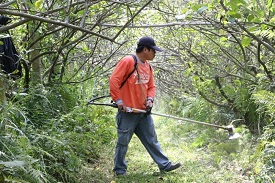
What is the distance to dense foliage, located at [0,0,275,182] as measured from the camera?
12.0ft

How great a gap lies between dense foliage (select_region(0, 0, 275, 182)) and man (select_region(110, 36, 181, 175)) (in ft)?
1.70

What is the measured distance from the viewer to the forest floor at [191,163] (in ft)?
18.0

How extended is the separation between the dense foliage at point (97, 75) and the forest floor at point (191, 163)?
22cm

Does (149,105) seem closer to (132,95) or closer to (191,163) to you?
(132,95)

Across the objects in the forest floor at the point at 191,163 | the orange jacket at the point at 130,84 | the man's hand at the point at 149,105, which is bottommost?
the forest floor at the point at 191,163

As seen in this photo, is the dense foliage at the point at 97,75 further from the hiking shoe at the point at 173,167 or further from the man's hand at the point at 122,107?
the hiking shoe at the point at 173,167

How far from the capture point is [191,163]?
6680 millimetres

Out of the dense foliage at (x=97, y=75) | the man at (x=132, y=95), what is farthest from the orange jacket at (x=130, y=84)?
the dense foliage at (x=97, y=75)

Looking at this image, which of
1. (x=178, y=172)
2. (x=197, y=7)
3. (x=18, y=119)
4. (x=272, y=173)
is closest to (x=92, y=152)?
(x=178, y=172)

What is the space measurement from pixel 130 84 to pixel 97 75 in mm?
2040

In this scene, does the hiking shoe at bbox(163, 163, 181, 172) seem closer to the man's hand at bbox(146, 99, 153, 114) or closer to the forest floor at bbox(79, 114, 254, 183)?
the forest floor at bbox(79, 114, 254, 183)

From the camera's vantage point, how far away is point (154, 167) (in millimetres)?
6480

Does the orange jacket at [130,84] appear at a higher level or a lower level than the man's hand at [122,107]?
higher

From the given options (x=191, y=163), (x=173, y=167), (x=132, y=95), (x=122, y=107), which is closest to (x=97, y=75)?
(x=132, y=95)
